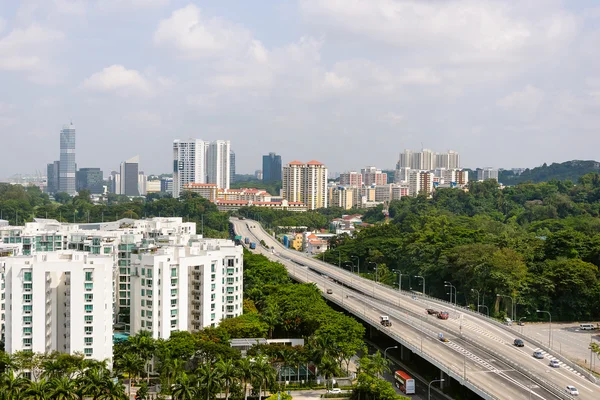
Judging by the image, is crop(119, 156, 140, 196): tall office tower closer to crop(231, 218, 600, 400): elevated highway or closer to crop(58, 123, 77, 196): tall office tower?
crop(58, 123, 77, 196): tall office tower

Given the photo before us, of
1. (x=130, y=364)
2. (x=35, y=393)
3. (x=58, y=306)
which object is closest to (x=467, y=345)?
(x=130, y=364)

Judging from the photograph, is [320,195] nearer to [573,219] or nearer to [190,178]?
[190,178]

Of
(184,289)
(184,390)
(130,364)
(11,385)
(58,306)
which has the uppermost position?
(184,289)

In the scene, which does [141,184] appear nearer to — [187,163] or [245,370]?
[187,163]

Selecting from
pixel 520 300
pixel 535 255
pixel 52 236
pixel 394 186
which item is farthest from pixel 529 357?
pixel 394 186

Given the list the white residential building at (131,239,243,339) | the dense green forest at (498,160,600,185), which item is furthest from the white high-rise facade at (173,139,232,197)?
the white residential building at (131,239,243,339)

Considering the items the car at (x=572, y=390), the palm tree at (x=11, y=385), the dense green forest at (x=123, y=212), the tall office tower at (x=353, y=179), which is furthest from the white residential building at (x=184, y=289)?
the tall office tower at (x=353, y=179)

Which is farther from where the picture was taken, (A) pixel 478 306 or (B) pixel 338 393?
(A) pixel 478 306
